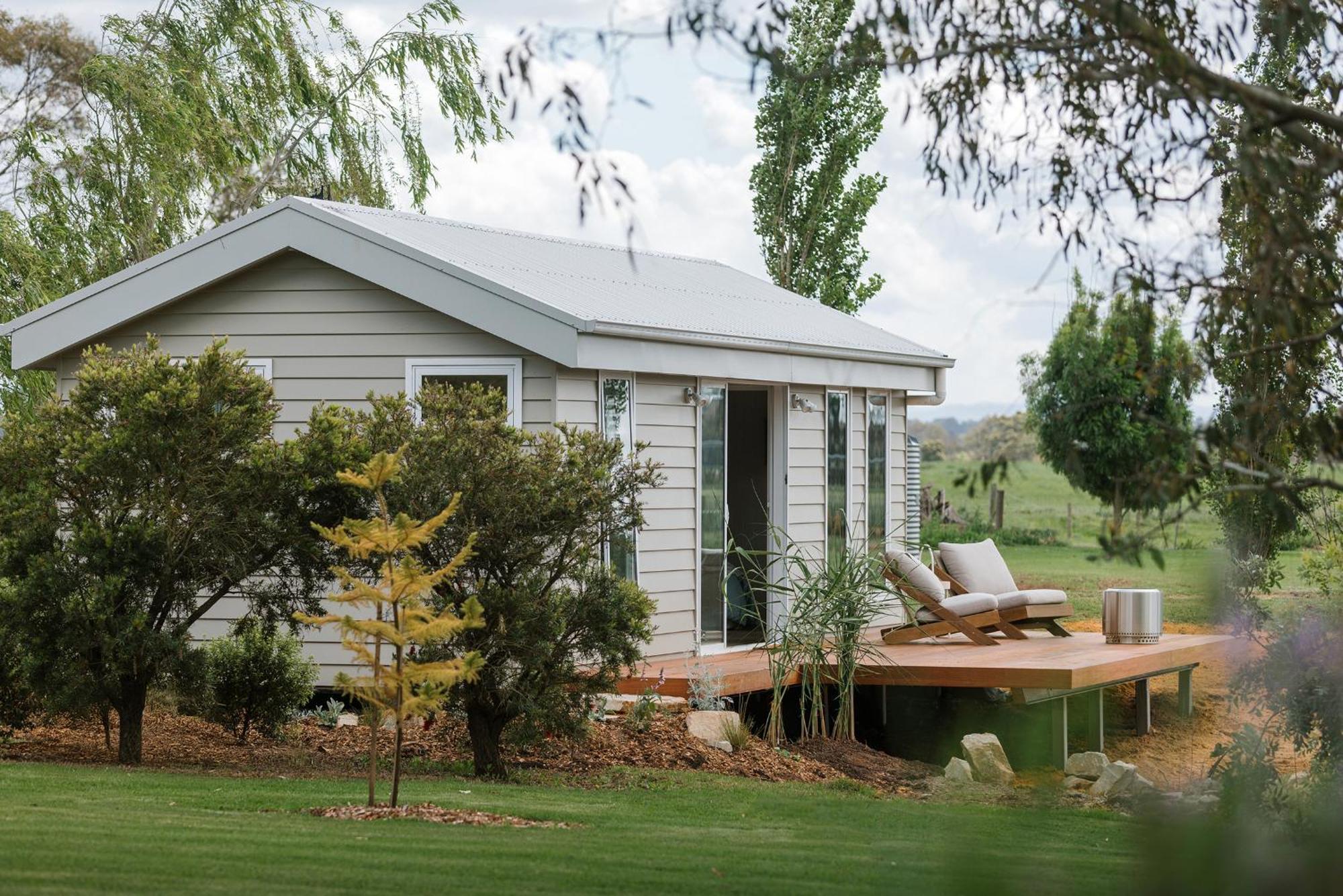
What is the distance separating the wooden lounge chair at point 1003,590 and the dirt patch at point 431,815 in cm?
735

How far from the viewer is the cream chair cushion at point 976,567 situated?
552 inches

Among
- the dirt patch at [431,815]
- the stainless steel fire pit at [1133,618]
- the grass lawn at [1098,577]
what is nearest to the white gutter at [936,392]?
the grass lawn at [1098,577]

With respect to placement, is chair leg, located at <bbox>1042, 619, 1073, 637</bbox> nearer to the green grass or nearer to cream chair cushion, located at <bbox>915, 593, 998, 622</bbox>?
cream chair cushion, located at <bbox>915, 593, 998, 622</bbox>

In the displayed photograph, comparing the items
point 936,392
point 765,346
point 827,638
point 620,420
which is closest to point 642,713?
point 827,638

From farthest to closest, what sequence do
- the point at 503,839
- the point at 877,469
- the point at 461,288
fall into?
1. the point at 877,469
2. the point at 461,288
3. the point at 503,839

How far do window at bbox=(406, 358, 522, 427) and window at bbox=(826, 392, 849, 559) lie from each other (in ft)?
12.3

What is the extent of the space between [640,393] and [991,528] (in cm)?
2103

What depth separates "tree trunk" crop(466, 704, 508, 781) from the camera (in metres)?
8.55

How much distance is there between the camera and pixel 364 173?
2094cm

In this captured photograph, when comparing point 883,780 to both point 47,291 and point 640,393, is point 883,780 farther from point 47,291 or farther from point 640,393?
point 47,291

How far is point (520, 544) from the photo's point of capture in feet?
27.1

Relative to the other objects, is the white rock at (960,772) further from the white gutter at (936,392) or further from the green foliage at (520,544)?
the white gutter at (936,392)

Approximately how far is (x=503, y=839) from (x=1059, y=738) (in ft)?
20.6

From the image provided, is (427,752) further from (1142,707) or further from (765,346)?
(1142,707)
